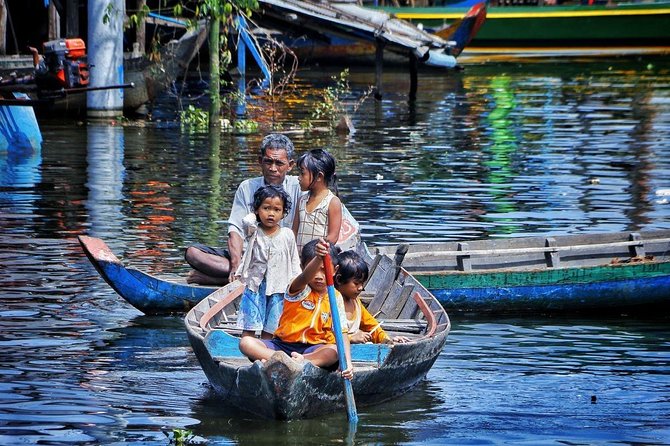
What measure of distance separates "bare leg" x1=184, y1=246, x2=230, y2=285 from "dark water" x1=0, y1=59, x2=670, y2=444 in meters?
0.40

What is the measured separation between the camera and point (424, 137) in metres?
21.2

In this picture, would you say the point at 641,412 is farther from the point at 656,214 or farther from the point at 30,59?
the point at 30,59

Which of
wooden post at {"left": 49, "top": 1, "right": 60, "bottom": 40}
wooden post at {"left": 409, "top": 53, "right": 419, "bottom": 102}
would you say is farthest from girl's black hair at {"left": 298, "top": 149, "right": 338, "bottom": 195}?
wooden post at {"left": 409, "top": 53, "right": 419, "bottom": 102}

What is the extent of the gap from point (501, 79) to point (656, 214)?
19689 mm

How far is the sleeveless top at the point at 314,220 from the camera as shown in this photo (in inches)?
337

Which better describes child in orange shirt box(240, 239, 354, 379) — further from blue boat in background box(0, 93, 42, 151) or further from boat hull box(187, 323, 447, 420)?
blue boat in background box(0, 93, 42, 151)

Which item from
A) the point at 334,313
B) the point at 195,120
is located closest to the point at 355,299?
the point at 334,313

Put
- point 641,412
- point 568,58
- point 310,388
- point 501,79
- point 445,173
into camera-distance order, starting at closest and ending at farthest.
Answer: point 310,388
point 641,412
point 445,173
point 501,79
point 568,58

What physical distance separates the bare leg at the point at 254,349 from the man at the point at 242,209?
1678mm

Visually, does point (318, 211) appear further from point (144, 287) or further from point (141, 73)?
point (141, 73)

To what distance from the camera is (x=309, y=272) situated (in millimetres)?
7074

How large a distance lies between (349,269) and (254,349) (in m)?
0.75

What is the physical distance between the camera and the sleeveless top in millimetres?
8562

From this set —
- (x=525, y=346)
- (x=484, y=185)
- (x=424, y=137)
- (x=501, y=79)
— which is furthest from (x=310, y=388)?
(x=501, y=79)
